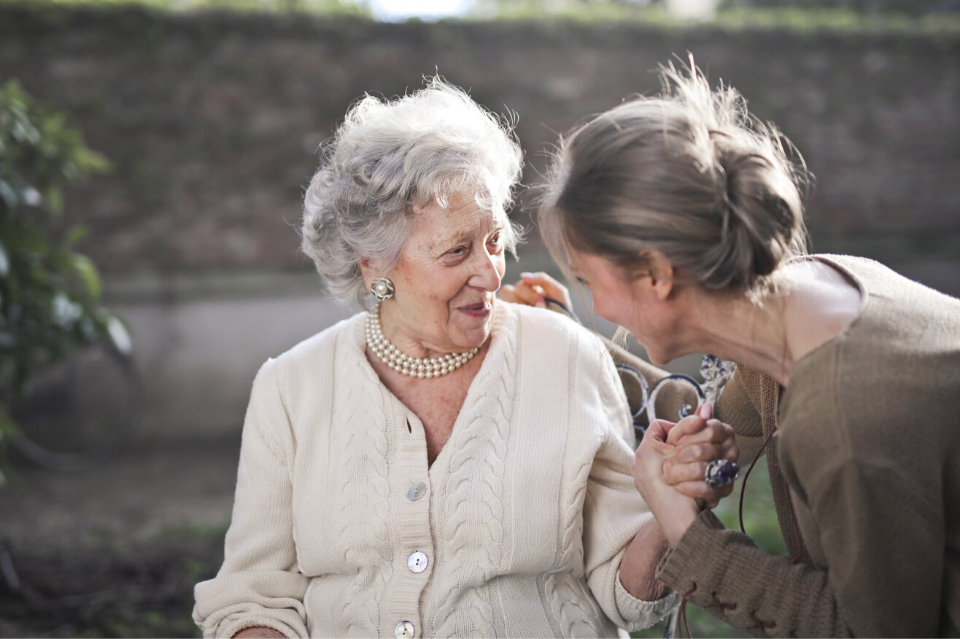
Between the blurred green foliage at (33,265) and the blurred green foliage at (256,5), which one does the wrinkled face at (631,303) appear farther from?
the blurred green foliage at (256,5)

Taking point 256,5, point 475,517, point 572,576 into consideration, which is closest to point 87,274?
point 475,517

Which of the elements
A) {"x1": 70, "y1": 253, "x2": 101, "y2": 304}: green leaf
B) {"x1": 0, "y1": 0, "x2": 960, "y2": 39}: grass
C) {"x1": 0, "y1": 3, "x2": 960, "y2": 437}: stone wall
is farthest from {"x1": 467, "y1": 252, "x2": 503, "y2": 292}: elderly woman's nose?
{"x1": 0, "y1": 0, "x2": 960, "y2": 39}: grass

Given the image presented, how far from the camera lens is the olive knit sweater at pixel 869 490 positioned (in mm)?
1459

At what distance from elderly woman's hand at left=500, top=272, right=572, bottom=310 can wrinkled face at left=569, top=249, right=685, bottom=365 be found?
2.63 ft

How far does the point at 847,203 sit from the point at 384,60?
14.1 ft

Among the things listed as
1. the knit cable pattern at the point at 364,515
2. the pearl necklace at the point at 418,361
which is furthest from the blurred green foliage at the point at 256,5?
the knit cable pattern at the point at 364,515

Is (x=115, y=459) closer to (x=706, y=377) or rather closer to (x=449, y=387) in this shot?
(x=449, y=387)

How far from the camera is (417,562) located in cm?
206

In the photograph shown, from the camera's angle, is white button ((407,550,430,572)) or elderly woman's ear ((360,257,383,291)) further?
elderly woman's ear ((360,257,383,291))

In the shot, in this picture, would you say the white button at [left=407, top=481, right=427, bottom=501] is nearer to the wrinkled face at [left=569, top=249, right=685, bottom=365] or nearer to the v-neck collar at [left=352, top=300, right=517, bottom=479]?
the v-neck collar at [left=352, top=300, right=517, bottom=479]

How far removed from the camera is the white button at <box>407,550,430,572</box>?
2.06m

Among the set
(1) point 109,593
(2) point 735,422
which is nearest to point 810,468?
(2) point 735,422

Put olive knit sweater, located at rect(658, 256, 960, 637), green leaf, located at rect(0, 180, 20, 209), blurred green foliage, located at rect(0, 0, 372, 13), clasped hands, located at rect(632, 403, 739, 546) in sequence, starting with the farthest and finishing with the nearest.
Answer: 1. blurred green foliage, located at rect(0, 0, 372, 13)
2. green leaf, located at rect(0, 180, 20, 209)
3. clasped hands, located at rect(632, 403, 739, 546)
4. olive knit sweater, located at rect(658, 256, 960, 637)

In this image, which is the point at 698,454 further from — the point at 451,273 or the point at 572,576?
the point at 451,273
